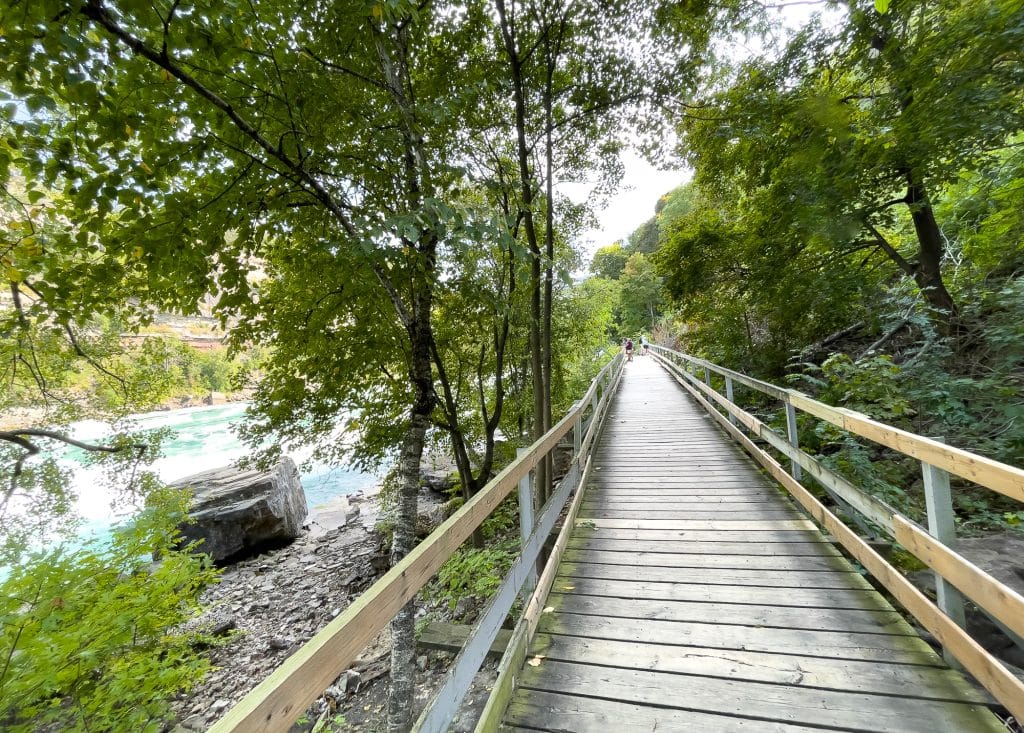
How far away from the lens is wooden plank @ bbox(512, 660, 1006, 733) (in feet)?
5.32

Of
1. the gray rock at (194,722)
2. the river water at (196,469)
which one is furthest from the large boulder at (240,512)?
the gray rock at (194,722)

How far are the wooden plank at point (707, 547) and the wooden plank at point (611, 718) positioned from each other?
1483 millimetres

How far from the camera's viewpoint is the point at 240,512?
9633 millimetres

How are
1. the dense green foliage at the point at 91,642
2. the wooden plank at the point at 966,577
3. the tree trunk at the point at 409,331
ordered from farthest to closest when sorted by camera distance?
1. the tree trunk at the point at 409,331
2. the dense green foliage at the point at 91,642
3. the wooden plank at the point at 966,577

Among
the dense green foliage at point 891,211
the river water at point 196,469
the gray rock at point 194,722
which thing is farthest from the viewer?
the river water at point 196,469

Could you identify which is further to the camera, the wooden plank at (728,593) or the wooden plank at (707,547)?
the wooden plank at (707,547)

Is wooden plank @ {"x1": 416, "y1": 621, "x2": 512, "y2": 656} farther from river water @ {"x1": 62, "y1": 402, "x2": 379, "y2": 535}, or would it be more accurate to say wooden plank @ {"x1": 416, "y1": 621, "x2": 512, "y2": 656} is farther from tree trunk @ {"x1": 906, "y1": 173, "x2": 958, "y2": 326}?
tree trunk @ {"x1": 906, "y1": 173, "x2": 958, "y2": 326}

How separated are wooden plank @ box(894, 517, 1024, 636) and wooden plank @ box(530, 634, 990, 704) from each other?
1.59ft

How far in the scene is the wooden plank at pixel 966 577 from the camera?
4.57 feet

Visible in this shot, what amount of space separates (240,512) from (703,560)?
414 inches

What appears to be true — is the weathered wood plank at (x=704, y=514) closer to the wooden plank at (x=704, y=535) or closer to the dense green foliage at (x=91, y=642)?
the wooden plank at (x=704, y=535)

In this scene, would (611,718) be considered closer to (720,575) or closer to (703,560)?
(720,575)

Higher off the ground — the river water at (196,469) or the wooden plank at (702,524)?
the wooden plank at (702,524)

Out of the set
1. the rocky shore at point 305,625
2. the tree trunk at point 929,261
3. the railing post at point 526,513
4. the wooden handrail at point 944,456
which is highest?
the tree trunk at point 929,261
